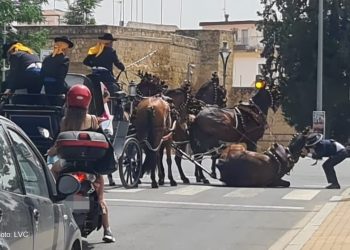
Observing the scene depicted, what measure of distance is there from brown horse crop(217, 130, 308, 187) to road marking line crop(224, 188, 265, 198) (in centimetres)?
64

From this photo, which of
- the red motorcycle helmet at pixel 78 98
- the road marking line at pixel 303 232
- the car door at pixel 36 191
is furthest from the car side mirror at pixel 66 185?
the road marking line at pixel 303 232

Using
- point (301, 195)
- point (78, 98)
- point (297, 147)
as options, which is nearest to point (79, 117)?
point (78, 98)

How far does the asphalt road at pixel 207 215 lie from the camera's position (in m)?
12.9

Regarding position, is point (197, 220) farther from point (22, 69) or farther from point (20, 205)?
point (20, 205)

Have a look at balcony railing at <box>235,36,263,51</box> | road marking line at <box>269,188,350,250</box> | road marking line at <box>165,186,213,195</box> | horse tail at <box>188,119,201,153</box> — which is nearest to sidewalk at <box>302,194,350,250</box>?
road marking line at <box>269,188,350,250</box>

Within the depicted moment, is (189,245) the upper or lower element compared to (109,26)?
lower

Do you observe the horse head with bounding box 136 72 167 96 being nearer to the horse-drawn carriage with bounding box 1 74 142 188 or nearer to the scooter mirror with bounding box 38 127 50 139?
the horse-drawn carriage with bounding box 1 74 142 188

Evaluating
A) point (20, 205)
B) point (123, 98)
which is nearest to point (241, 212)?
point (123, 98)

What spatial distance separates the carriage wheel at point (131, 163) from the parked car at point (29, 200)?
11.7 meters

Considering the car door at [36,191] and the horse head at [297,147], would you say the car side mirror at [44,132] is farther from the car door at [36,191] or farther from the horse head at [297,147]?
the horse head at [297,147]

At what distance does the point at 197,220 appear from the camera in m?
15.4

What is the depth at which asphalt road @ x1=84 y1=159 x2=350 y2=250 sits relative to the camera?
12.9m

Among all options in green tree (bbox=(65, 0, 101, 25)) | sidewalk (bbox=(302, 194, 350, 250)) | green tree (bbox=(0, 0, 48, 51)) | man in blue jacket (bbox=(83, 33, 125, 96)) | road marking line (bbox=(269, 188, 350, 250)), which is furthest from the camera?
green tree (bbox=(65, 0, 101, 25))

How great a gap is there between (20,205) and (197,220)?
923 centimetres
